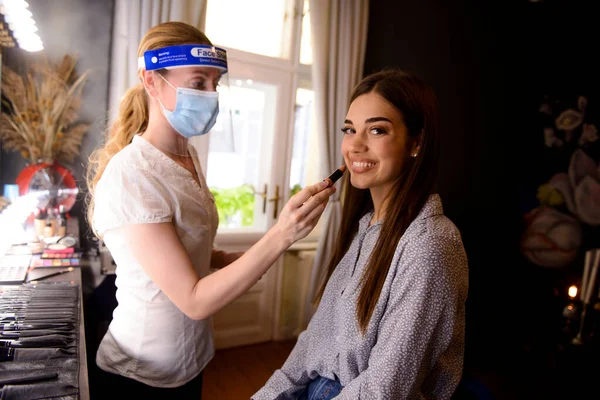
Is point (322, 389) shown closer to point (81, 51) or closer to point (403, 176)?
point (403, 176)

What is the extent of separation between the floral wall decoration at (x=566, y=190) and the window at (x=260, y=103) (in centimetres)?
214

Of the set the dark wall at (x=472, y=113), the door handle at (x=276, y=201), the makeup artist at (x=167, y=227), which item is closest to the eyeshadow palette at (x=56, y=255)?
the makeup artist at (x=167, y=227)

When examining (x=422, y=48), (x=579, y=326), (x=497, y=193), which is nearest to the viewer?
(x=579, y=326)

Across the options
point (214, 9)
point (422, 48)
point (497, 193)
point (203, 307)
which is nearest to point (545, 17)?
point (422, 48)

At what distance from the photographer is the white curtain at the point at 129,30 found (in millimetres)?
2455

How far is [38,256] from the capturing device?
6.21ft

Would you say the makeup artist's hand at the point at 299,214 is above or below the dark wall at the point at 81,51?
below

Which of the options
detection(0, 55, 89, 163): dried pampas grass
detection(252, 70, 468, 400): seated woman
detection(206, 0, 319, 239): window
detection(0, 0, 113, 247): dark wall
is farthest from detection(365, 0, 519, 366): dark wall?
detection(252, 70, 468, 400): seated woman

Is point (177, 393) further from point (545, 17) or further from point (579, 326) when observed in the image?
point (545, 17)

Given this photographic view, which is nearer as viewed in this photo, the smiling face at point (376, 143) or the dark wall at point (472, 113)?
the smiling face at point (376, 143)

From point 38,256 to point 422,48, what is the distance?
3.17m

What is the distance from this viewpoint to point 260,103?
3.22 meters

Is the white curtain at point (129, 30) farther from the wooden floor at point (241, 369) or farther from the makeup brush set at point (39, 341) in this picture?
the wooden floor at point (241, 369)

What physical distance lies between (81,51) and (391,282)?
2.33m
